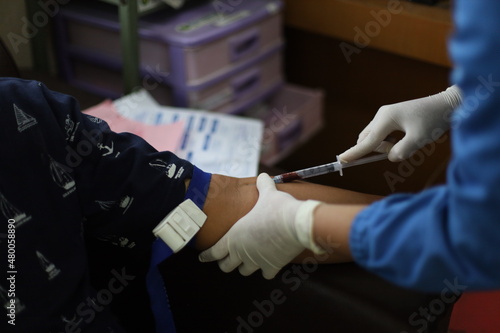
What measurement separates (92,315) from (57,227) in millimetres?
177

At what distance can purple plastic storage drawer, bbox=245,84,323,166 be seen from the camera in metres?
1.92

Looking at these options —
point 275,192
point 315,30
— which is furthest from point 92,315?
point 315,30

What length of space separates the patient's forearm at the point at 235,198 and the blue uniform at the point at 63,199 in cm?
6

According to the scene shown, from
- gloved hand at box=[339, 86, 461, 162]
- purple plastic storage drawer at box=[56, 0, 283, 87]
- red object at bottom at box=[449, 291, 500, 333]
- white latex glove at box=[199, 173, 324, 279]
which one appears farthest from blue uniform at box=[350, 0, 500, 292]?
purple plastic storage drawer at box=[56, 0, 283, 87]

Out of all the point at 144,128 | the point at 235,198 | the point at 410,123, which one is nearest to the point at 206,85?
the point at 144,128

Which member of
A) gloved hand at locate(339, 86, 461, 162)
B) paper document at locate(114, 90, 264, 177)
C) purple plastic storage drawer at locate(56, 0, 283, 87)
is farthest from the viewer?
purple plastic storage drawer at locate(56, 0, 283, 87)

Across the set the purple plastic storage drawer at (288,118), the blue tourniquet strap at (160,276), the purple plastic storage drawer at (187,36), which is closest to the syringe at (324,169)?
the blue tourniquet strap at (160,276)

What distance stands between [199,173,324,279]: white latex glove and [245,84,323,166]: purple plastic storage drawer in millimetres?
848

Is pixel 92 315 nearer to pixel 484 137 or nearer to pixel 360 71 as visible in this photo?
pixel 484 137

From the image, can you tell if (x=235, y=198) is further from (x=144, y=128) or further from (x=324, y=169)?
(x=144, y=128)

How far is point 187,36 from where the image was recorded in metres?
1.62

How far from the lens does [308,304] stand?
1.01m

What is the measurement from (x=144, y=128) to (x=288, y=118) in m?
0.63

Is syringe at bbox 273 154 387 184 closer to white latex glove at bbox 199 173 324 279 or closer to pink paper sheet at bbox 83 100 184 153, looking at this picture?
white latex glove at bbox 199 173 324 279
